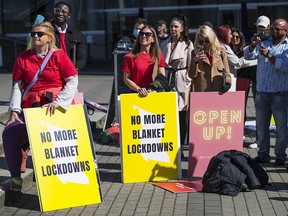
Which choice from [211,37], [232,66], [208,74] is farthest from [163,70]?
[232,66]

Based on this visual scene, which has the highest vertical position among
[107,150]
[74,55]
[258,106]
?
[74,55]

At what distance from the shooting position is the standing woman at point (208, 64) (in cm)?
835

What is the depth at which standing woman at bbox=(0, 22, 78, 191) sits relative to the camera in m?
6.89

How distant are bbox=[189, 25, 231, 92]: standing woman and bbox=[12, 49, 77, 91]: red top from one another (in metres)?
1.89

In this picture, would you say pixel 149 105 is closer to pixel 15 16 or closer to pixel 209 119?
pixel 209 119

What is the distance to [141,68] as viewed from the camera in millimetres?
8398

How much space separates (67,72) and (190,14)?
70.5 ft

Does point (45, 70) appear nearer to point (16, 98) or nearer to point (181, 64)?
point (16, 98)

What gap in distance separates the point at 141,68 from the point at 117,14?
20.3 m

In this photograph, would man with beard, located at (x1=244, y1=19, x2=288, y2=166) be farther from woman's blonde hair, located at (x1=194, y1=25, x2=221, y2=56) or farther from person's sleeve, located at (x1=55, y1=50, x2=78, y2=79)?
person's sleeve, located at (x1=55, y1=50, x2=78, y2=79)

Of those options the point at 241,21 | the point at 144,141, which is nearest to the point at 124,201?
the point at 144,141

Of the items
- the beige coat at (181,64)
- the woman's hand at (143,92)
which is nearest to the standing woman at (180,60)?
the beige coat at (181,64)

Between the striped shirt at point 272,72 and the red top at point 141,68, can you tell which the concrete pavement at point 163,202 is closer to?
the striped shirt at point 272,72

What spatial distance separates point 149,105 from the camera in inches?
312
